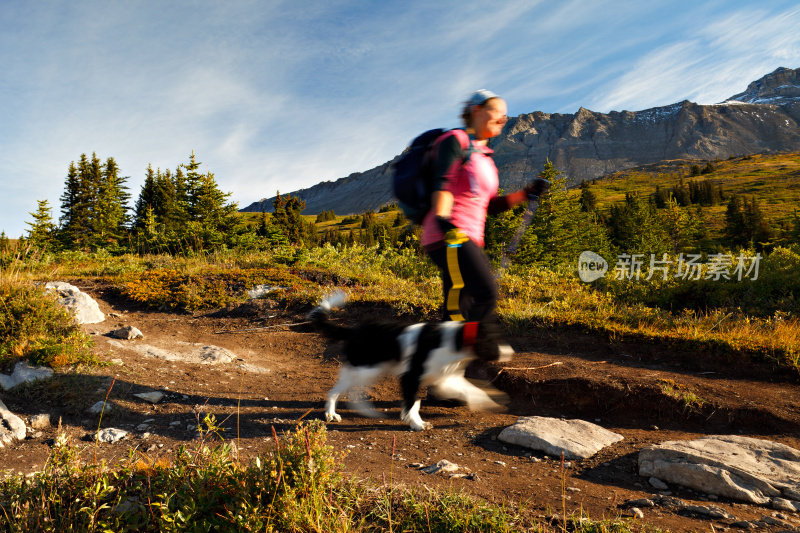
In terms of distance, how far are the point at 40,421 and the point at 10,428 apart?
0.21 meters

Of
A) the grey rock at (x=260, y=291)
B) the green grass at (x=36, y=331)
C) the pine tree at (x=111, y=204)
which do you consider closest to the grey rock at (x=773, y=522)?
the green grass at (x=36, y=331)

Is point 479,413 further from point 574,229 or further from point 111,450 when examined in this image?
point 574,229

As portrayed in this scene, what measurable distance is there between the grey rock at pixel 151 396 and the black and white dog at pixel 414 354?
5.49 ft

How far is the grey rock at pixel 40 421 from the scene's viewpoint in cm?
324

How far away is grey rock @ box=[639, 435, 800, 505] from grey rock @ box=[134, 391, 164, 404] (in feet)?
13.5

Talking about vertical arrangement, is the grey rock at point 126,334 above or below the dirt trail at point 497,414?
above

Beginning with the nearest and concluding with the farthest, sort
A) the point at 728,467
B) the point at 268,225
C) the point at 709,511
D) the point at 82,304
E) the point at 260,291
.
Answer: the point at 709,511 → the point at 728,467 → the point at 82,304 → the point at 260,291 → the point at 268,225

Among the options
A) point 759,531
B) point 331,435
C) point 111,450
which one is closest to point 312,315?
point 331,435

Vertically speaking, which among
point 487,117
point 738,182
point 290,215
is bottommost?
point 487,117

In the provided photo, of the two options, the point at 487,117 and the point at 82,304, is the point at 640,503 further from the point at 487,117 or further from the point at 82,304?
the point at 82,304

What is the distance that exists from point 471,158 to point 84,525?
9.95 ft

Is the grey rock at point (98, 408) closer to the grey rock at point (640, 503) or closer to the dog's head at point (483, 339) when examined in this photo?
the dog's head at point (483, 339)

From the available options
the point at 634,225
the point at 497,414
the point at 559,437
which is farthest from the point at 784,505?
the point at 634,225

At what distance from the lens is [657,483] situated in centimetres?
265
